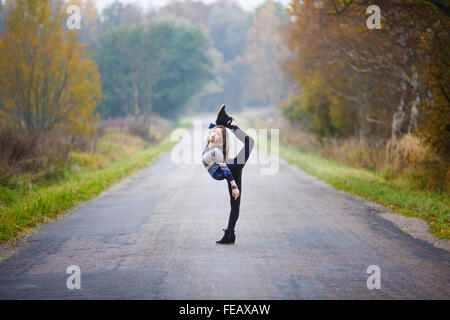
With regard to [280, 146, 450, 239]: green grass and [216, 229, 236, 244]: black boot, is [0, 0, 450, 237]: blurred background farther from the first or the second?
[216, 229, 236, 244]: black boot

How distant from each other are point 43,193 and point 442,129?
33.6 feet

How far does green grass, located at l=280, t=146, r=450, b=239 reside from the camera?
10849mm

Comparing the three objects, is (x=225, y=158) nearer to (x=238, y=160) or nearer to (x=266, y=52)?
(x=238, y=160)

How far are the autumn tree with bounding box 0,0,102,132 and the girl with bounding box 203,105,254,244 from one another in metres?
16.2

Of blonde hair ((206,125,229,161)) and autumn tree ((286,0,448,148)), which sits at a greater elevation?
autumn tree ((286,0,448,148))

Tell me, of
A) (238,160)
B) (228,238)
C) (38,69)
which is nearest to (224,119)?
(238,160)

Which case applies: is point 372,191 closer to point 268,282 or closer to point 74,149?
point 268,282

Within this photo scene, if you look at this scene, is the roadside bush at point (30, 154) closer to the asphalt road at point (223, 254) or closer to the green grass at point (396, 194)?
the asphalt road at point (223, 254)

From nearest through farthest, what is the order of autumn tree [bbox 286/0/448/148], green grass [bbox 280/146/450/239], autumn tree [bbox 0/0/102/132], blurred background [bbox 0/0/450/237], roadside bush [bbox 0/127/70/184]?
green grass [bbox 280/146/450/239]
blurred background [bbox 0/0/450/237]
autumn tree [bbox 286/0/448/148]
roadside bush [bbox 0/127/70/184]
autumn tree [bbox 0/0/102/132]

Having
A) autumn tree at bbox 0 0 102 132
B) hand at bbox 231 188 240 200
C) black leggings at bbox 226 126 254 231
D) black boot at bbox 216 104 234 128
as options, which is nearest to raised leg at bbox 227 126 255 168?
black leggings at bbox 226 126 254 231

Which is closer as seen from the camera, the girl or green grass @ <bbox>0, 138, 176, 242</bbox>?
the girl

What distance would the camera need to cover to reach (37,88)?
23250 mm

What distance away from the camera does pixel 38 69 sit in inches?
909

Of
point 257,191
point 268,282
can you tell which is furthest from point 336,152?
point 268,282
